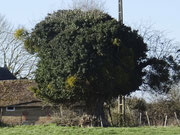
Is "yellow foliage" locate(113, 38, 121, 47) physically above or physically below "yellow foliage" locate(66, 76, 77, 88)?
above

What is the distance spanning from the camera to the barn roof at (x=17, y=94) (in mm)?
41019

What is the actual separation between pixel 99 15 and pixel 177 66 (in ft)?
27.4

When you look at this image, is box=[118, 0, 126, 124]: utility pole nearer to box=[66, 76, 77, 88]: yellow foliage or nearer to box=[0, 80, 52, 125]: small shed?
box=[66, 76, 77, 88]: yellow foliage

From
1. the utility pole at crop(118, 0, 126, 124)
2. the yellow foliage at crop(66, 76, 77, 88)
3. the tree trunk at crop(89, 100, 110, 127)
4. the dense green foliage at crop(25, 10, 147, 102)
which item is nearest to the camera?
the yellow foliage at crop(66, 76, 77, 88)

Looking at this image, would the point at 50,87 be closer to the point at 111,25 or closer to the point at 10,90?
the point at 111,25

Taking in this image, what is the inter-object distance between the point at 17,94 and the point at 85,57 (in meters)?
14.7

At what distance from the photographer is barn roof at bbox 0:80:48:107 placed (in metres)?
41.0

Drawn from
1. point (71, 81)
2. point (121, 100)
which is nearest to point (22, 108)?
point (121, 100)

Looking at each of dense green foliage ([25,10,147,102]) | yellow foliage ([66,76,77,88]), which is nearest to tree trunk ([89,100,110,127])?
dense green foliage ([25,10,147,102])

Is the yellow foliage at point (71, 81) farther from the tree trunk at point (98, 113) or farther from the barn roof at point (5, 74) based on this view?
the barn roof at point (5, 74)

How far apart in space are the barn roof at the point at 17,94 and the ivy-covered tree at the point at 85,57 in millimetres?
8720

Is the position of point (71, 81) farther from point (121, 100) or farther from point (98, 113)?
point (121, 100)

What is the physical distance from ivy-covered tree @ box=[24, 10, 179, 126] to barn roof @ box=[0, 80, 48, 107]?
8.72 metres

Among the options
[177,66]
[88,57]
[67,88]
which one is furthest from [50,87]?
[177,66]
